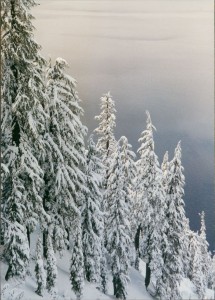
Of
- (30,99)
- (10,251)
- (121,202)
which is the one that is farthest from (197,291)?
(30,99)

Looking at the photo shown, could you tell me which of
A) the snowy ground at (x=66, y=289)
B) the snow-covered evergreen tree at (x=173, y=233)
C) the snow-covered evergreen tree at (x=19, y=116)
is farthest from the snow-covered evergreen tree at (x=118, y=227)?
the snow-covered evergreen tree at (x=19, y=116)

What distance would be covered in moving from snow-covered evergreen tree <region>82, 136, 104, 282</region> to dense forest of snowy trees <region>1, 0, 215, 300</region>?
0.08 meters

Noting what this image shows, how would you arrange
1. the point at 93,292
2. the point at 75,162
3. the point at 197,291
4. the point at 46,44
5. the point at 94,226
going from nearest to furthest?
the point at 75,162, the point at 93,292, the point at 94,226, the point at 197,291, the point at 46,44

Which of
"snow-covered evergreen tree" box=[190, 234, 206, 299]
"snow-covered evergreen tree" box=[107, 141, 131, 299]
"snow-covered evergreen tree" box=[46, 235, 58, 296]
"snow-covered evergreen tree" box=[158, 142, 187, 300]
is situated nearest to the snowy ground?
"snow-covered evergreen tree" box=[46, 235, 58, 296]

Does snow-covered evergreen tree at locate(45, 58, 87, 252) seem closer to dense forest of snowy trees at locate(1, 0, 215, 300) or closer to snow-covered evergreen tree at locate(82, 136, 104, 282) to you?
dense forest of snowy trees at locate(1, 0, 215, 300)

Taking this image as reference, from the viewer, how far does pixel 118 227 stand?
34.0m

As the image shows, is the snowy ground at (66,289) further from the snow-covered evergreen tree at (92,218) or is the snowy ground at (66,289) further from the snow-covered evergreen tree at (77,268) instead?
the snow-covered evergreen tree at (92,218)

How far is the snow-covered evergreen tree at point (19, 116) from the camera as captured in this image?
61.2 feet

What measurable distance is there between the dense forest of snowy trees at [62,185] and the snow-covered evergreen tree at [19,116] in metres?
0.05

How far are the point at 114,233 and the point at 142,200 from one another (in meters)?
4.84

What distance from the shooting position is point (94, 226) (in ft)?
107

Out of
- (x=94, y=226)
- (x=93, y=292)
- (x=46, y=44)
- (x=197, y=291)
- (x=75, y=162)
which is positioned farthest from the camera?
(x=46, y=44)

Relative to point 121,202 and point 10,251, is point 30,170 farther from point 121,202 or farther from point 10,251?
point 121,202

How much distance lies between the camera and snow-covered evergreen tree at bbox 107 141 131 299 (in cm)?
3353
